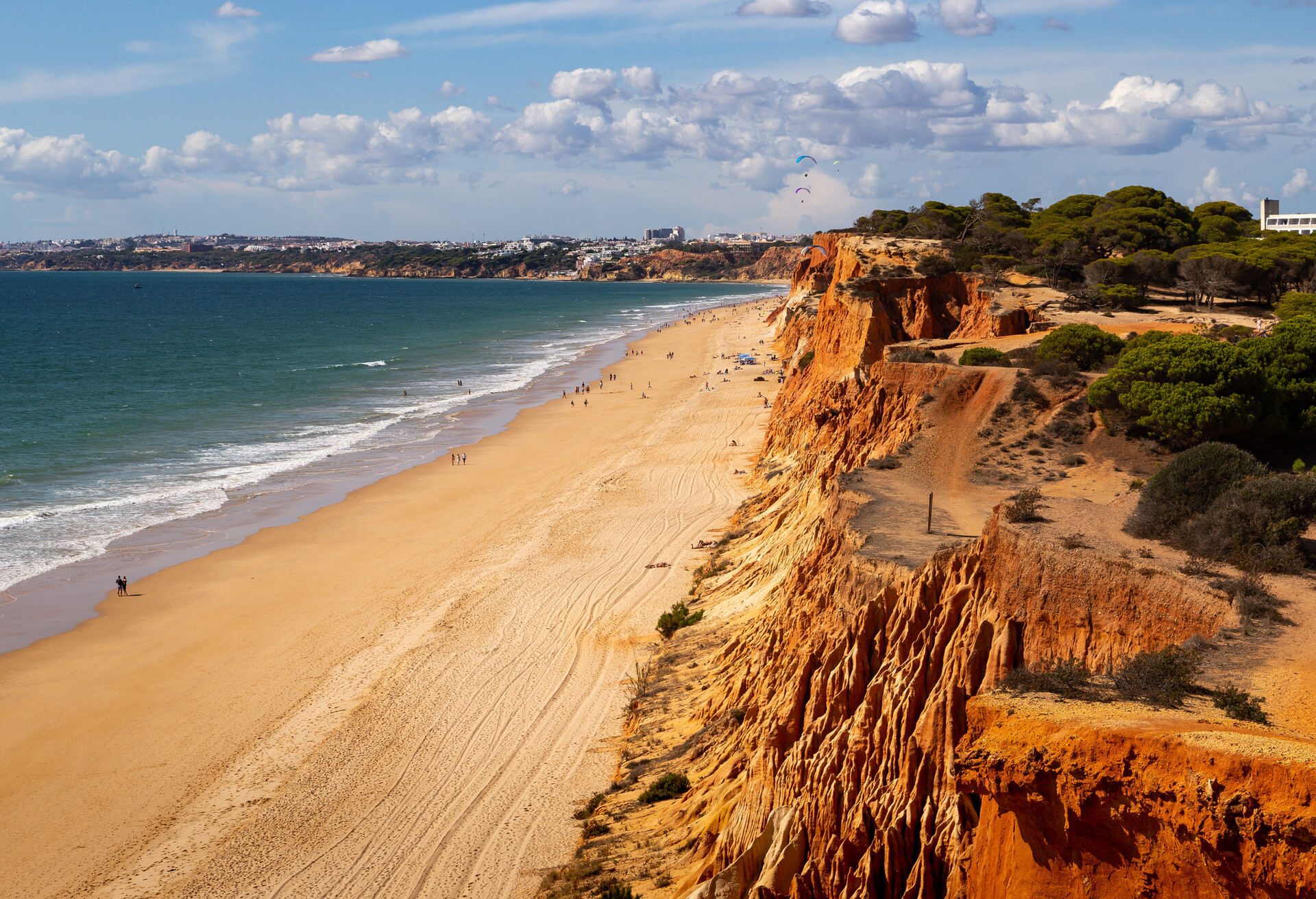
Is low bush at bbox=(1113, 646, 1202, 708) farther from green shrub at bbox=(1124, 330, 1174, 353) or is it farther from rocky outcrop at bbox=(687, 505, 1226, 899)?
green shrub at bbox=(1124, 330, 1174, 353)

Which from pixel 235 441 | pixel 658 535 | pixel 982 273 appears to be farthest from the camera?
pixel 235 441

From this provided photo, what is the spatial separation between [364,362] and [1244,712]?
3387 inches

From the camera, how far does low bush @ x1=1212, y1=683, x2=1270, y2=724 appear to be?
920cm

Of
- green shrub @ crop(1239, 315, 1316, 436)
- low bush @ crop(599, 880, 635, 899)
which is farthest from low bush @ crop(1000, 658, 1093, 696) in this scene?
green shrub @ crop(1239, 315, 1316, 436)

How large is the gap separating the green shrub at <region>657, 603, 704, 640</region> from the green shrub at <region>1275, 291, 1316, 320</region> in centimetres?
2167

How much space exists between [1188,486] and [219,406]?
62.1m

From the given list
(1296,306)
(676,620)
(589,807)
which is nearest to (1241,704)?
(589,807)

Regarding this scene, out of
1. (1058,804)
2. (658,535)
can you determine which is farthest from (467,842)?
(658,535)

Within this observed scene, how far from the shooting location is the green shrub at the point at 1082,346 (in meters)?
26.2

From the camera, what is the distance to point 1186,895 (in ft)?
27.1

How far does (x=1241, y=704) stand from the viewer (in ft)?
30.6

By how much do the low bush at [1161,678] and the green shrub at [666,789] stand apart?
25.9 ft

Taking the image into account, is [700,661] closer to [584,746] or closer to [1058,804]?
[584,746]

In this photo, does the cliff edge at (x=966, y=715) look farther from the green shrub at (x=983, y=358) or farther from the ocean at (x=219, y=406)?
the ocean at (x=219, y=406)
